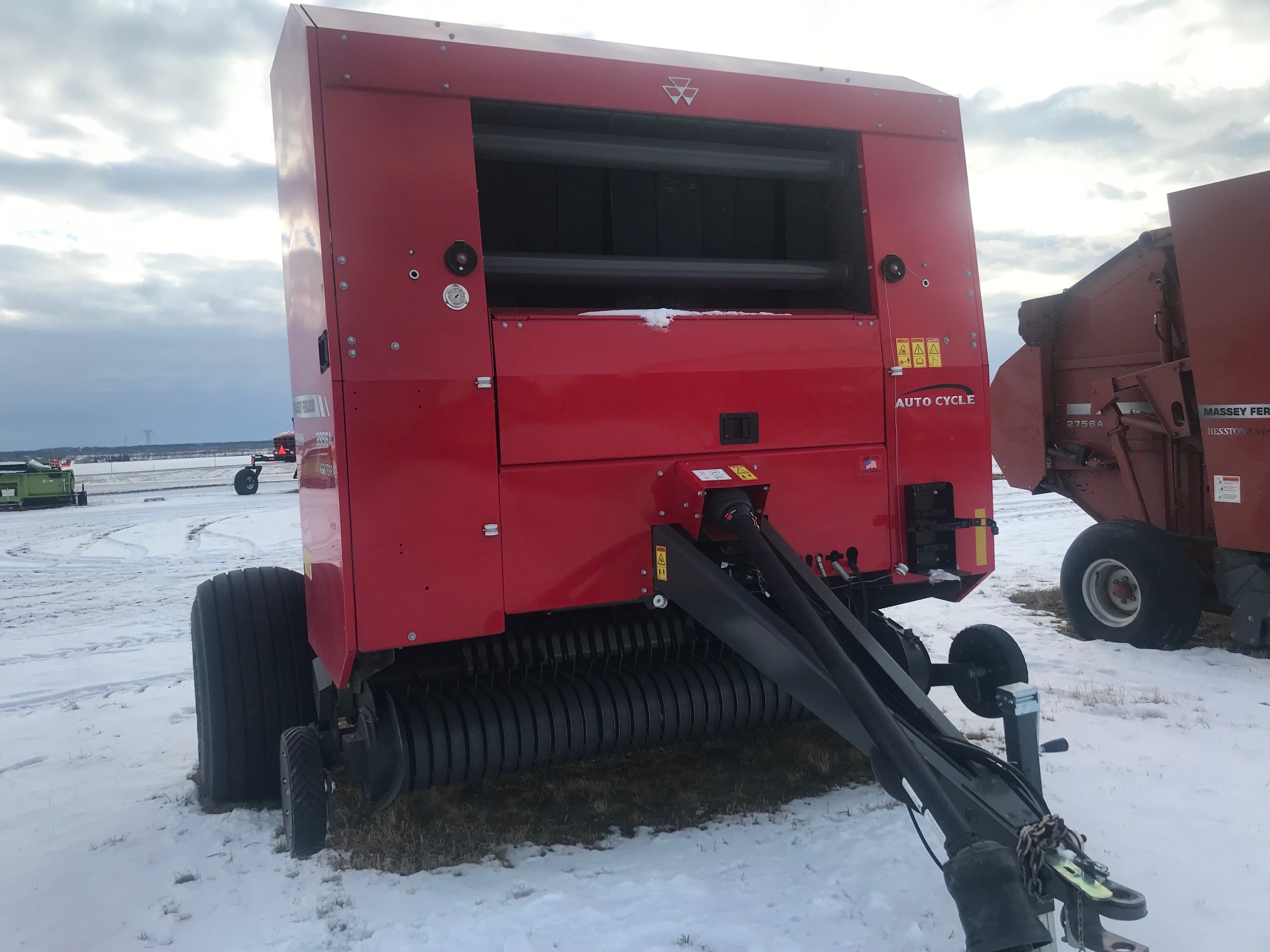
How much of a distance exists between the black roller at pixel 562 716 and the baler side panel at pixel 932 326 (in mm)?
843

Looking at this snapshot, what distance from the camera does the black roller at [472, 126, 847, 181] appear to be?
296 cm

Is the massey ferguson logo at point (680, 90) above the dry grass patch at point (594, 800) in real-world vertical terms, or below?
above

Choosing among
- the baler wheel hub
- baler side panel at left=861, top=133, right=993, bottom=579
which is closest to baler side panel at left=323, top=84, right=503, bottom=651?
baler side panel at left=861, top=133, right=993, bottom=579

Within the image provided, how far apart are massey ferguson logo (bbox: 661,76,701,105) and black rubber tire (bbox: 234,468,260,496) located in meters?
20.2

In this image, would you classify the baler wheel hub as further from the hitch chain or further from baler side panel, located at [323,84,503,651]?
baler side panel, located at [323,84,503,651]

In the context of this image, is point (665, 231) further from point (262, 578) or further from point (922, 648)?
point (262, 578)

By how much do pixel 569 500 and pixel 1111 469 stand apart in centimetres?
464

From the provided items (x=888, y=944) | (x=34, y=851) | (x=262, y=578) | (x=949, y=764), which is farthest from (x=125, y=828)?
(x=949, y=764)

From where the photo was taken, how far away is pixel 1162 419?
5258 mm

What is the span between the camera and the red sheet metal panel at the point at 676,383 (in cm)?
276

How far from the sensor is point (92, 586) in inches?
363

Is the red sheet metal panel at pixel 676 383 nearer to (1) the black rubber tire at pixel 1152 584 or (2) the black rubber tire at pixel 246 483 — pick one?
(1) the black rubber tire at pixel 1152 584

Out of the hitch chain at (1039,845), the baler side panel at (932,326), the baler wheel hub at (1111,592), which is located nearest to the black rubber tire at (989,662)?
the baler side panel at (932,326)

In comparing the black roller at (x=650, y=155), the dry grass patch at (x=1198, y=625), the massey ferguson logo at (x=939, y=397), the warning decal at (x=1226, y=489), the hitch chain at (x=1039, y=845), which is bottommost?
the dry grass patch at (x=1198, y=625)
